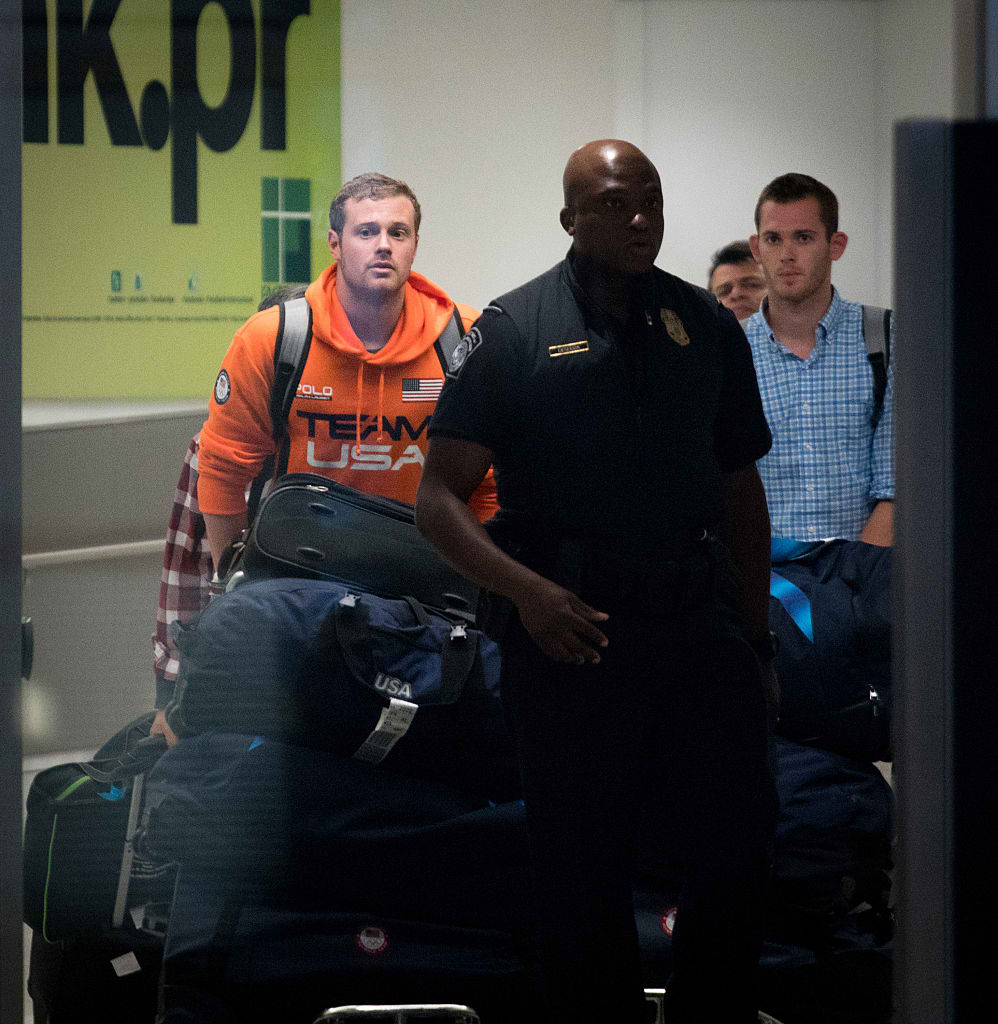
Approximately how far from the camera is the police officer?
1733mm

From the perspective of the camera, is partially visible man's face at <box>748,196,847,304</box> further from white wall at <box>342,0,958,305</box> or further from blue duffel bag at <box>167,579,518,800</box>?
blue duffel bag at <box>167,579,518,800</box>

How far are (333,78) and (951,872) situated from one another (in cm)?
149

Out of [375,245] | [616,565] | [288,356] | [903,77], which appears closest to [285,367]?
[288,356]

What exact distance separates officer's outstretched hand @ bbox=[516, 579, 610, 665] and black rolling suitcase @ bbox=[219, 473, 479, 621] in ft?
1.20

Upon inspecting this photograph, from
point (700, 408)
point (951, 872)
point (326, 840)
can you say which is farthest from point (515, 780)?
point (951, 872)

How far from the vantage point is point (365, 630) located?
1972 mm

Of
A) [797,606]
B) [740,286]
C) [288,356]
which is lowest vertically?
[797,606]

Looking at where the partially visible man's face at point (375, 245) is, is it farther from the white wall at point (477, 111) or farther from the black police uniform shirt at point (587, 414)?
the black police uniform shirt at point (587, 414)

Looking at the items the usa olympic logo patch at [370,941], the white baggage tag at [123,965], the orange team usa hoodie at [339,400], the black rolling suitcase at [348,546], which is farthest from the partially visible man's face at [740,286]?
the white baggage tag at [123,965]

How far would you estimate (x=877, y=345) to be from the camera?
2070 mm

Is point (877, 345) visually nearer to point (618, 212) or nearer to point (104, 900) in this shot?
point (618, 212)

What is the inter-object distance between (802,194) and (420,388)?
0.71m

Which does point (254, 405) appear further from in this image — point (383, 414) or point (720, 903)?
point (720, 903)

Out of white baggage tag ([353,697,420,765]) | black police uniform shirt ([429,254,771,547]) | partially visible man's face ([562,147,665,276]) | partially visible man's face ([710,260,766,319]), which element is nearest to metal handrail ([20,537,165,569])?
white baggage tag ([353,697,420,765])
